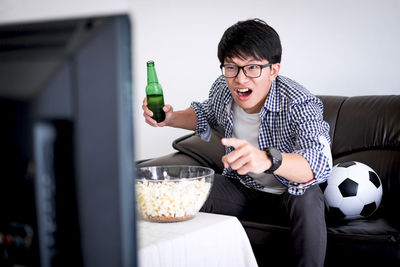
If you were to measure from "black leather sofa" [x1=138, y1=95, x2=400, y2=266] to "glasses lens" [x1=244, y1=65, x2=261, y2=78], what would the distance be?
583 mm

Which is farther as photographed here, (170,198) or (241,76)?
(241,76)

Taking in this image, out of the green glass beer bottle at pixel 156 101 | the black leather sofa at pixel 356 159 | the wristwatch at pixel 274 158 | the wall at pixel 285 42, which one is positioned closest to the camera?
the wristwatch at pixel 274 158

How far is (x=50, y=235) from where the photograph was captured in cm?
37

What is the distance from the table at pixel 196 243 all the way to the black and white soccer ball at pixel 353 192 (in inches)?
32.6

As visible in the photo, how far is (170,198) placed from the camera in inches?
46.7

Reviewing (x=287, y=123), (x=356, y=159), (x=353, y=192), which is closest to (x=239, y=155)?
(x=287, y=123)

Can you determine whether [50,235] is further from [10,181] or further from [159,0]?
[159,0]

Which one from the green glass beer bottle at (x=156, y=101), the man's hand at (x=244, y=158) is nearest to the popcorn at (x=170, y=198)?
the man's hand at (x=244, y=158)

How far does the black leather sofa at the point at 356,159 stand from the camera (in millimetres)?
1669

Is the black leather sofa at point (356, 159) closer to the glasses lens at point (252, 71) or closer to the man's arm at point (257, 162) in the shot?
the man's arm at point (257, 162)

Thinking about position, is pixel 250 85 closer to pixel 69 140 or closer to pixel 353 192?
pixel 353 192

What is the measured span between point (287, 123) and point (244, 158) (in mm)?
627

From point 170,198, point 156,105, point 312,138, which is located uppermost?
point 156,105

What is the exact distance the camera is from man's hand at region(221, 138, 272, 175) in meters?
1.16
